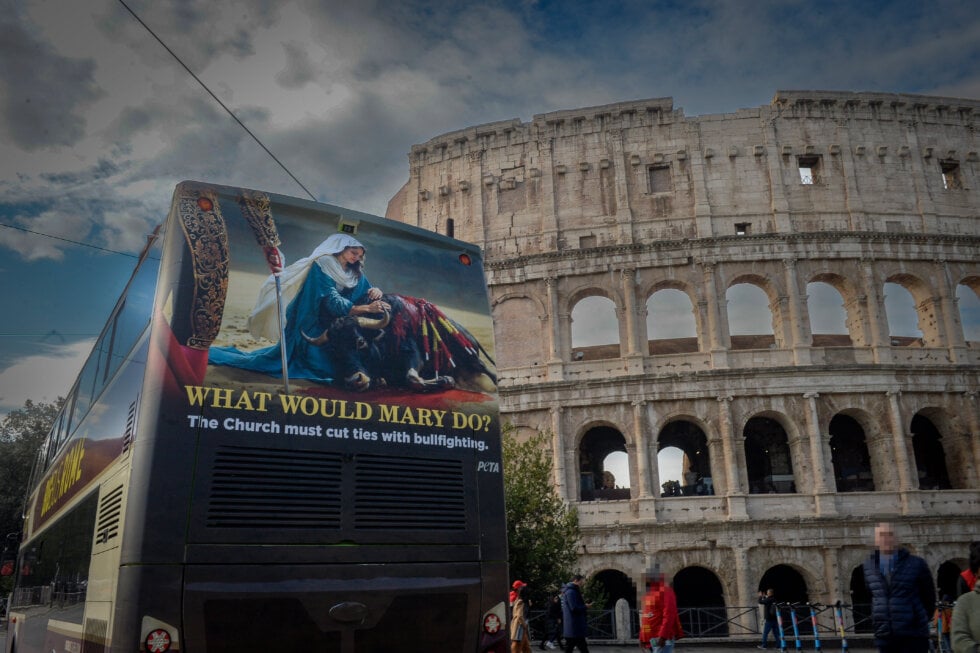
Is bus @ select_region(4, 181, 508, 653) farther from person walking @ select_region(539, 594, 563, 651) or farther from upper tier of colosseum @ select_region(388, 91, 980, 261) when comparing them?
upper tier of colosseum @ select_region(388, 91, 980, 261)

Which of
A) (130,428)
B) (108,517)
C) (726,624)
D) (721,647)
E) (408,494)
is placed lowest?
(721,647)

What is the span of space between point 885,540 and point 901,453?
62.9 ft

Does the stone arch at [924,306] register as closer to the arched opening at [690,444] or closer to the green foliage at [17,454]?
the arched opening at [690,444]

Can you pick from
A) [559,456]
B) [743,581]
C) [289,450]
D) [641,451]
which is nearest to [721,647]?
[743,581]

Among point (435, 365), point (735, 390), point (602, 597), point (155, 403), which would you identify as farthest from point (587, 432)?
point (155, 403)


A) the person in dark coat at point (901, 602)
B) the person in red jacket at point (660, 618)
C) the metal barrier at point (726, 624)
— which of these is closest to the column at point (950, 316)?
the metal barrier at point (726, 624)

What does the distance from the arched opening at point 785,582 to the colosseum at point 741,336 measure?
67 millimetres

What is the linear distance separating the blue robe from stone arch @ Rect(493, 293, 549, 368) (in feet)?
62.2

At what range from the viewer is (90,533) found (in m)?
5.72

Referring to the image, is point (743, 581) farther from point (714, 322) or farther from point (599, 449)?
point (714, 322)

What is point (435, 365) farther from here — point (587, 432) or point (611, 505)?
point (587, 432)

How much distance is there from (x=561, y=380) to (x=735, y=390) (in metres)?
5.15

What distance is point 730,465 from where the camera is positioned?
22.5 m

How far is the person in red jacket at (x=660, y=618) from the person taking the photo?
834cm
